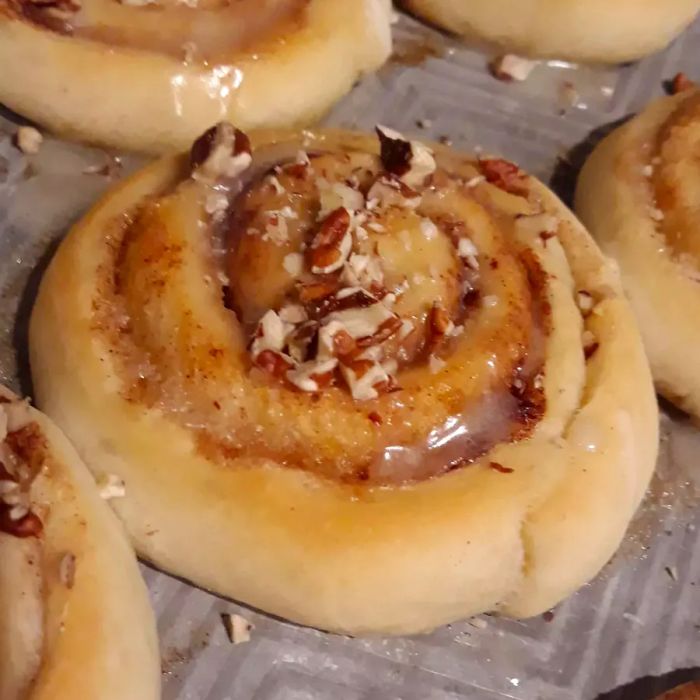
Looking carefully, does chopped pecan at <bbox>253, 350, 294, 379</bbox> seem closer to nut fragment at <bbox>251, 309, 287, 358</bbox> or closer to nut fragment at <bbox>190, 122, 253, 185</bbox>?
nut fragment at <bbox>251, 309, 287, 358</bbox>

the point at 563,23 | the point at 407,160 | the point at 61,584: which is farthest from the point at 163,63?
the point at 61,584

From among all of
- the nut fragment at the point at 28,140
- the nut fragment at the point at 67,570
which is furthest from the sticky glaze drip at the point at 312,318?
the nut fragment at the point at 28,140

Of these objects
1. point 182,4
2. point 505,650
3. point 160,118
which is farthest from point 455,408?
point 182,4

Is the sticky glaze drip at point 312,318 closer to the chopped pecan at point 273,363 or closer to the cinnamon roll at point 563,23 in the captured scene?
the chopped pecan at point 273,363

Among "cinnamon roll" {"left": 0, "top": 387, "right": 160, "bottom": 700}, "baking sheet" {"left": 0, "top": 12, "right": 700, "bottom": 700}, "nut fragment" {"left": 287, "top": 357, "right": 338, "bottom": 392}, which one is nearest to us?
"cinnamon roll" {"left": 0, "top": 387, "right": 160, "bottom": 700}

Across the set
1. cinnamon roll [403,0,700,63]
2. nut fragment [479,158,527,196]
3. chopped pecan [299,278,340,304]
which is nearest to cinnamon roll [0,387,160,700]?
chopped pecan [299,278,340,304]

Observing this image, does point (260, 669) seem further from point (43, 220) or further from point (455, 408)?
point (43, 220)
